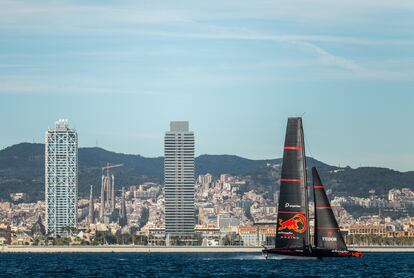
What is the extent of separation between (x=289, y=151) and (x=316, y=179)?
1142cm

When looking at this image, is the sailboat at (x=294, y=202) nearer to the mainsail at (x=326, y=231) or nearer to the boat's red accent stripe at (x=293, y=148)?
the boat's red accent stripe at (x=293, y=148)

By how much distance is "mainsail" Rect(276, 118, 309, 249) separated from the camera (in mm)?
103750

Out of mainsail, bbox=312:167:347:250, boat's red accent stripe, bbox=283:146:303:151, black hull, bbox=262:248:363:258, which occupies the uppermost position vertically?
boat's red accent stripe, bbox=283:146:303:151

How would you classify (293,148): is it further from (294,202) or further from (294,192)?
(294,202)

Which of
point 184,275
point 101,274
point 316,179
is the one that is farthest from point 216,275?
point 316,179

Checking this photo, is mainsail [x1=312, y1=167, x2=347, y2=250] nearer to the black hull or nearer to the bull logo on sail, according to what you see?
the black hull

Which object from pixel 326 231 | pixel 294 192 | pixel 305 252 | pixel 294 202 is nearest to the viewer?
pixel 294 192

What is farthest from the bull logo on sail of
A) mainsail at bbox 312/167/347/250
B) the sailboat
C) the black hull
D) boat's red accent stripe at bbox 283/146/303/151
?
mainsail at bbox 312/167/347/250

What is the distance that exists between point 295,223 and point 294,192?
→ 2551mm

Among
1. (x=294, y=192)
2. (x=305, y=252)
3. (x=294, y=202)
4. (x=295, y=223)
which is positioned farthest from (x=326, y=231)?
(x=294, y=192)

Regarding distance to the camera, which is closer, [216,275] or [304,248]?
[216,275]

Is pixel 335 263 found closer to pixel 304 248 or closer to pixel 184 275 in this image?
pixel 304 248

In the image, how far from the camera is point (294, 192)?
4085 inches

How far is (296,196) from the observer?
104m
